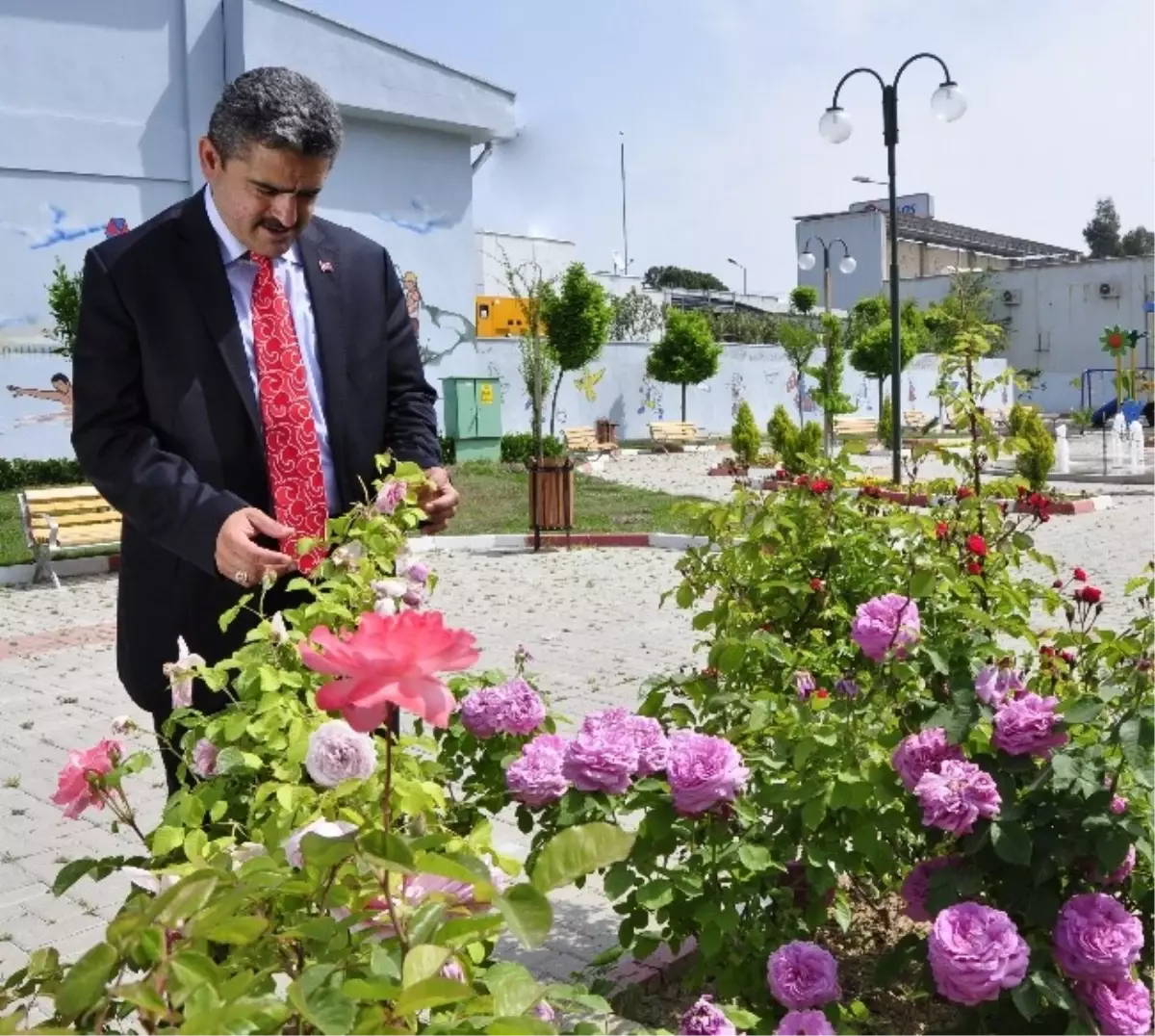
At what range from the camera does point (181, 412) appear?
2328 mm

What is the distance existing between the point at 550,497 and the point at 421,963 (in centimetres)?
1243

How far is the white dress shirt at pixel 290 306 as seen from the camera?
94.0 inches

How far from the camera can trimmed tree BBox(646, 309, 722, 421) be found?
33344 mm

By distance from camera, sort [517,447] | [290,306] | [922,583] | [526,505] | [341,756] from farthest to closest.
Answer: [517,447], [526,505], [922,583], [290,306], [341,756]

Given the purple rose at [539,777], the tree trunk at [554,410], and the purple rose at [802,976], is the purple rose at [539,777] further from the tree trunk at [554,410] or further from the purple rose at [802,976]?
the tree trunk at [554,410]

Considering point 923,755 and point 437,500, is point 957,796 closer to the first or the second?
point 923,755

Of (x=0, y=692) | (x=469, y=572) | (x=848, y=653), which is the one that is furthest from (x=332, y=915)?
(x=469, y=572)

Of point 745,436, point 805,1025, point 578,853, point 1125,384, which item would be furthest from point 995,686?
point 1125,384

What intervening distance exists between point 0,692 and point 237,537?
628cm

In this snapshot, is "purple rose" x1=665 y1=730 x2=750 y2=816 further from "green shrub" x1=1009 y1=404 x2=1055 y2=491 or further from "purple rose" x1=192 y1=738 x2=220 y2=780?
"green shrub" x1=1009 y1=404 x2=1055 y2=491

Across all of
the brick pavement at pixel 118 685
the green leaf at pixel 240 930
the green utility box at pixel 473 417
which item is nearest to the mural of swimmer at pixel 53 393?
the green utility box at pixel 473 417

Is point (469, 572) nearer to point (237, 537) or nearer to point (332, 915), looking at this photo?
point (237, 537)

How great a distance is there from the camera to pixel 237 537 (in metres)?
2.09

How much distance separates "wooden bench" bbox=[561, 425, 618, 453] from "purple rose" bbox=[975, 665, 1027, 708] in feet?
84.4
